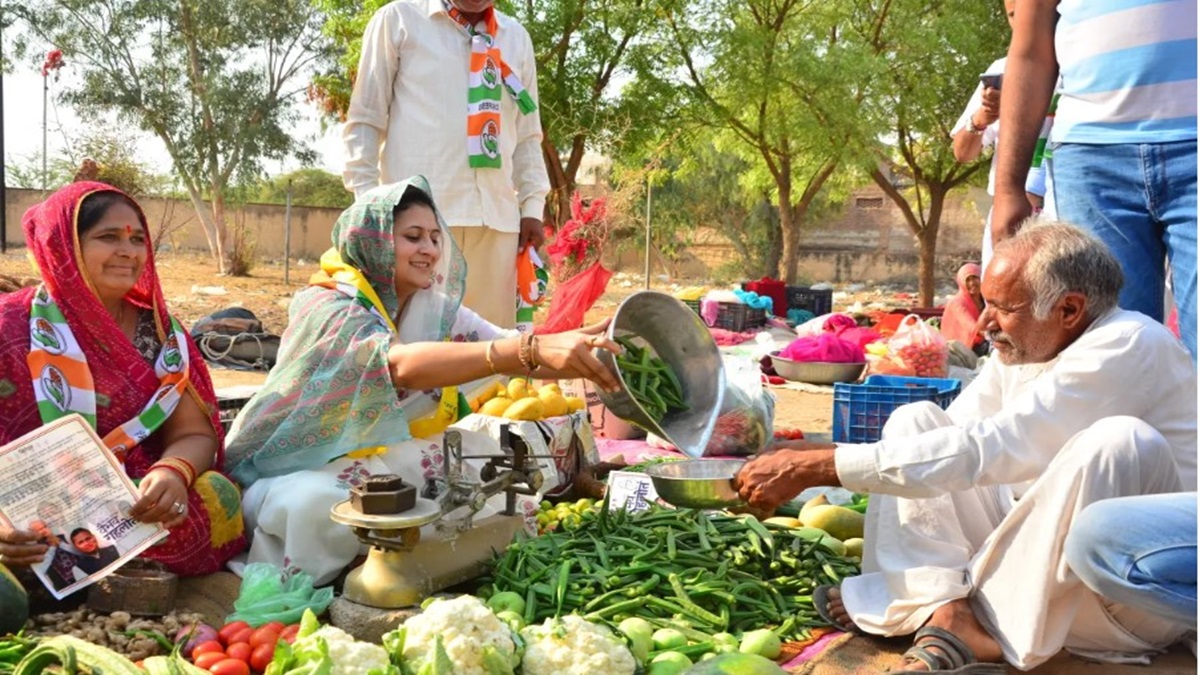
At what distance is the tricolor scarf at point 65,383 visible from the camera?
3.21 metres

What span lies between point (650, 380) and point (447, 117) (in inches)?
92.2

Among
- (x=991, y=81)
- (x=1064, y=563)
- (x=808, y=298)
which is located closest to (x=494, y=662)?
(x=1064, y=563)

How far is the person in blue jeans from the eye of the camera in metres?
2.92

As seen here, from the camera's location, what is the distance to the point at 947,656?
258 cm

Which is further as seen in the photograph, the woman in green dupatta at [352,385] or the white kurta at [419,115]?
the white kurta at [419,115]

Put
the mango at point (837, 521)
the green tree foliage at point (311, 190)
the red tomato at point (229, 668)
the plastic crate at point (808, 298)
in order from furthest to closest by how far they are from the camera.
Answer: the green tree foliage at point (311, 190) < the plastic crate at point (808, 298) < the mango at point (837, 521) < the red tomato at point (229, 668)

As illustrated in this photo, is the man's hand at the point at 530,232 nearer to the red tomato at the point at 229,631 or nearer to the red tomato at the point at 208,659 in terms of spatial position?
the red tomato at the point at 229,631

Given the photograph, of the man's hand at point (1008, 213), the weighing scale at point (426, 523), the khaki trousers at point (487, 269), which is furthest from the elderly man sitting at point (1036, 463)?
the khaki trousers at point (487, 269)

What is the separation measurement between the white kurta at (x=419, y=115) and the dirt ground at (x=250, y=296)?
9.04 ft

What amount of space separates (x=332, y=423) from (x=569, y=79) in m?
10.4

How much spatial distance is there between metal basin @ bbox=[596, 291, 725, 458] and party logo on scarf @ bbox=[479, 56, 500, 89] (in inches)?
87.8

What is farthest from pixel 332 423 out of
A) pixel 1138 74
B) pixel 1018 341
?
pixel 1138 74

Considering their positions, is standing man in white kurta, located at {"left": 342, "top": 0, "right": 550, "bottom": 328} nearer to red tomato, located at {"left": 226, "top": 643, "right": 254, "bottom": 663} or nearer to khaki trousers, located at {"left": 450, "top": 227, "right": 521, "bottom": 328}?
khaki trousers, located at {"left": 450, "top": 227, "right": 521, "bottom": 328}

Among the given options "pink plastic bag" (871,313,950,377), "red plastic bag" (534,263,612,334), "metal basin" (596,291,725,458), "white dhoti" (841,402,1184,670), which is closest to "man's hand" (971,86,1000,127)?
"pink plastic bag" (871,313,950,377)
